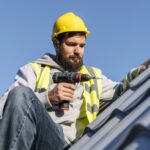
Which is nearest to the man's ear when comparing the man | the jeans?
the man

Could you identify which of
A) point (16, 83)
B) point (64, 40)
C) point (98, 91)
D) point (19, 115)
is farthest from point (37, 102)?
point (64, 40)

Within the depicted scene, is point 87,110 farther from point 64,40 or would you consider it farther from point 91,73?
point 64,40

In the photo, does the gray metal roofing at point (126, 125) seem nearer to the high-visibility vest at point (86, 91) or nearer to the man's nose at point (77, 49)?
the high-visibility vest at point (86, 91)

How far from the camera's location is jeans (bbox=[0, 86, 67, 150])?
3295 millimetres

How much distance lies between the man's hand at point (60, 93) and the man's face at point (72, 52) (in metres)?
0.67

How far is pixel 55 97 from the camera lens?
4.26 m

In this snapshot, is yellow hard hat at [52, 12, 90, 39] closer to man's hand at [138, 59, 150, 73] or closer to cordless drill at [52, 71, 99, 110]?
cordless drill at [52, 71, 99, 110]

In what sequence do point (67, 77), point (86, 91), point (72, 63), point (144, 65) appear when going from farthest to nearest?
point (72, 63) < point (86, 91) < point (67, 77) < point (144, 65)

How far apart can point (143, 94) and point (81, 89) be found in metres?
2.15

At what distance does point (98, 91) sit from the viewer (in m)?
4.85

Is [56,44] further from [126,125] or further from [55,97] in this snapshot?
[126,125]

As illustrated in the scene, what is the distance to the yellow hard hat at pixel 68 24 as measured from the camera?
207 inches

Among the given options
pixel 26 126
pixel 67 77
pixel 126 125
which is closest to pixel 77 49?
pixel 67 77

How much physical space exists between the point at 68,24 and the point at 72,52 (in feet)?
1.28
